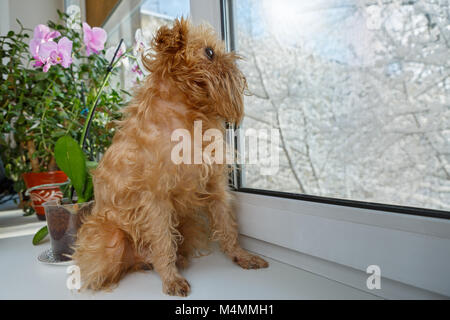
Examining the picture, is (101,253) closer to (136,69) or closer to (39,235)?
(39,235)

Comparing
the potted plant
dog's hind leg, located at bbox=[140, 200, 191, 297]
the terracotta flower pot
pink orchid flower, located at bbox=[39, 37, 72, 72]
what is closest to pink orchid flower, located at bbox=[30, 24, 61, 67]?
pink orchid flower, located at bbox=[39, 37, 72, 72]

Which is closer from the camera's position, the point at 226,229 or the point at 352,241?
the point at 352,241

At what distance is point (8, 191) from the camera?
1.41m

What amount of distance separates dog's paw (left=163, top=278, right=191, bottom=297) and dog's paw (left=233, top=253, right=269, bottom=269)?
133mm

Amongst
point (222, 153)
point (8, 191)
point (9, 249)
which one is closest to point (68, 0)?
point (8, 191)

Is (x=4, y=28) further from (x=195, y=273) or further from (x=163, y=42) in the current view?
(x=195, y=273)

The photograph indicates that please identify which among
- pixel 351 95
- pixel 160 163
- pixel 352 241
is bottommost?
pixel 352 241

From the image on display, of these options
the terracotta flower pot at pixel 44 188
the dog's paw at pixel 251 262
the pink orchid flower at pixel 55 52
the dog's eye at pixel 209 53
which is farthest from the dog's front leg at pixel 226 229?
the terracotta flower pot at pixel 44 188

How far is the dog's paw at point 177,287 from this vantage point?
0.54 m

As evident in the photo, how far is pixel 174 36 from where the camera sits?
54 cm

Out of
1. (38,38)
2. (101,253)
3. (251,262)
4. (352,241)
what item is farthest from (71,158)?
(352,241)

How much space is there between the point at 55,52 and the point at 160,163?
52 centimetres

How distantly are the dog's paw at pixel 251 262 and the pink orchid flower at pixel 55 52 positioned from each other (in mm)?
686
